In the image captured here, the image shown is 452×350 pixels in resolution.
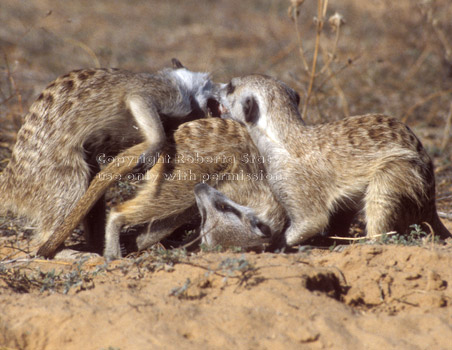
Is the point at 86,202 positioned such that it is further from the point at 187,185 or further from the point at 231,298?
the point at 231,298

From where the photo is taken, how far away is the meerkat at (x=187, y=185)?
120 inches

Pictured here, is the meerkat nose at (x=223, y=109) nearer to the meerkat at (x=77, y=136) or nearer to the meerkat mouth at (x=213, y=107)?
the meerkat mouth at (x=213, y=107)

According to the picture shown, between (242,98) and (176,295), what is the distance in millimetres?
1636

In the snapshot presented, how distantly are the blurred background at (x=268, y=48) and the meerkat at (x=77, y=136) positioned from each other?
3.63 feet

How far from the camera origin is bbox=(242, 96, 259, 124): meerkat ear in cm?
349

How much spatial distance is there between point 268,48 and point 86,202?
5.38 metres

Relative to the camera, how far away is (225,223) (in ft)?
10.1

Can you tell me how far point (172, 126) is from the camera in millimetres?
3557

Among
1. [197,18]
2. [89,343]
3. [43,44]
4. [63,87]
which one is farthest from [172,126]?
[197,18]

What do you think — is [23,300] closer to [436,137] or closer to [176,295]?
[176,295]

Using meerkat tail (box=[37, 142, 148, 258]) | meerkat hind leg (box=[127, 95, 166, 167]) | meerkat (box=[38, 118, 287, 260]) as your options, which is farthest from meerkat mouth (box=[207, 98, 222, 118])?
meerkat tail (box=[37, 142, 148, 258])

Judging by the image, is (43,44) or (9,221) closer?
(9,221)

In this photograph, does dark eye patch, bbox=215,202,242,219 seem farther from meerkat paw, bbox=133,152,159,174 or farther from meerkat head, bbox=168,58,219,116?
meerkat head, bbox=168,58,219,116

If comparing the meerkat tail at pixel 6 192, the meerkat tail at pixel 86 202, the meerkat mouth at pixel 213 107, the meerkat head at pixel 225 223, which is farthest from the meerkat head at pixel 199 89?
the meerkat tail at pixel 6 192
